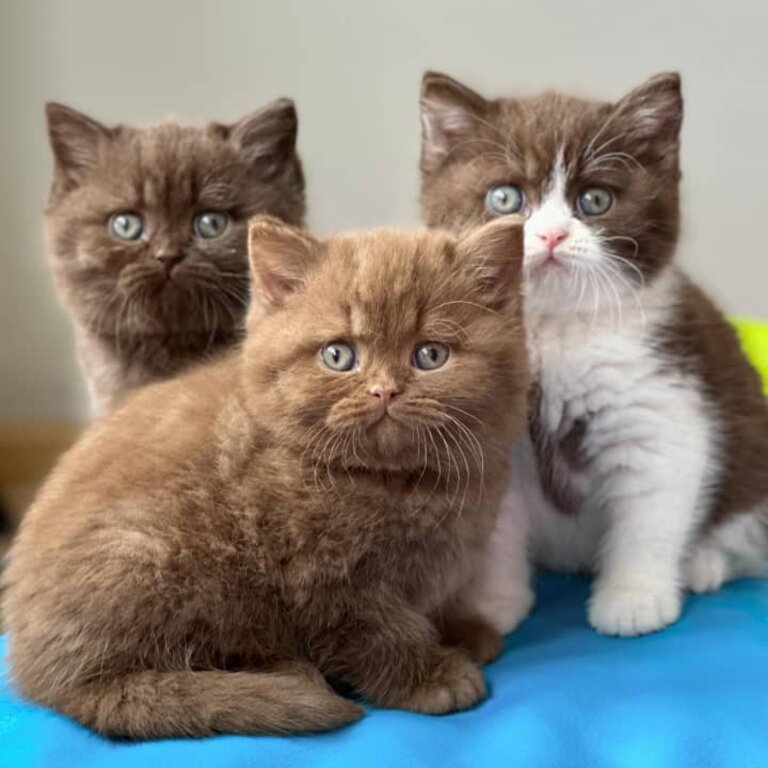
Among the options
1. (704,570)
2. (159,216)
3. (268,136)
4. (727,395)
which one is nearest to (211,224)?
(159,216)

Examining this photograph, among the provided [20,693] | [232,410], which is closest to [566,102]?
[232,410]

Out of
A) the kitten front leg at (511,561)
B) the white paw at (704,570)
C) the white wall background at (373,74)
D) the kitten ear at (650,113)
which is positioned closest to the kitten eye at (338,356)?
the kitten front leg at (511,561)

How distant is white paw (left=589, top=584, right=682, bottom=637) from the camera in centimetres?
140

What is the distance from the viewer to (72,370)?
285cm

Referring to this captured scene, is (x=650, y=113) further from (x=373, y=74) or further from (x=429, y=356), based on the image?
(x=373, y=74)

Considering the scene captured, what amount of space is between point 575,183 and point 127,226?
760 mm

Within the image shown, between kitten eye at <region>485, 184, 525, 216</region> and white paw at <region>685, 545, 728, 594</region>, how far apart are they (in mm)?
652

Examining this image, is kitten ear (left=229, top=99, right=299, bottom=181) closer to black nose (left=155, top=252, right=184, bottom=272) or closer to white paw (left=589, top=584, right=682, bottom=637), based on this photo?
black nose (left=155, top=252, right=184, bottom=272)

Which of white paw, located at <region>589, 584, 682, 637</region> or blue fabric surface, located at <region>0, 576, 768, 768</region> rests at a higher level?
blue fabric surface, located at <region>0, 576, 768, 768</region>

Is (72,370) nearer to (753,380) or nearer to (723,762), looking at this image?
(753,380)

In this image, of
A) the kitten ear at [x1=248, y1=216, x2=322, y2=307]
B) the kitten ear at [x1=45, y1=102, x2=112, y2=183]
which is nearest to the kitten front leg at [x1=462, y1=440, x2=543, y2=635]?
the kitten ear at [x1=248, y1=216, x2=322, y2=307]

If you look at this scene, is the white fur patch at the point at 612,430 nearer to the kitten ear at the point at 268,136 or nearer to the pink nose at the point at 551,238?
the pink nose at the point at 551,238

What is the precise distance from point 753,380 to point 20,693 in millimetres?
1284

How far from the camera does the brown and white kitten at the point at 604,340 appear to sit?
1.46 meters
